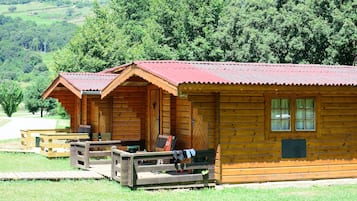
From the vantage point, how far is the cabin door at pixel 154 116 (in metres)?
16.1

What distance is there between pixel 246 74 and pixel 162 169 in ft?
10.2

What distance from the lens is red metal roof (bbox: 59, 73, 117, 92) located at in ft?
65.4

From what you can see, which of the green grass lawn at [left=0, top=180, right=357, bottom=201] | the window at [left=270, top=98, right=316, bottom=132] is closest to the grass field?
the green grass lawn at [left=0, top=180, right=357, bottom=201]

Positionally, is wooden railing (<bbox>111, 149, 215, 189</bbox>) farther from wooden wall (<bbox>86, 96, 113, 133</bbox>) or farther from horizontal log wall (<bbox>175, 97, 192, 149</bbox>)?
wooden wall (<bbox>86, 96, 113, 133</bbox>)

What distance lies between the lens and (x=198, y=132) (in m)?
13.5

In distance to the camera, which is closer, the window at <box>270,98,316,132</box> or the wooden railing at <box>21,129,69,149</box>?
the window at <box>270,98,316,132</box>

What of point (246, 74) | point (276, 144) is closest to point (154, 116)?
point (246, 74)

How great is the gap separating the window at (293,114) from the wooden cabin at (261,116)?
0.07 feet

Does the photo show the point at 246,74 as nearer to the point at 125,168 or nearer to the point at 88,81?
the point at 125,168

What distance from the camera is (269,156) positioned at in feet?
43.3

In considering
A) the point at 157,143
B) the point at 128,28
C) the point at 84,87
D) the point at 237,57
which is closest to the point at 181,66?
the point at 157,143

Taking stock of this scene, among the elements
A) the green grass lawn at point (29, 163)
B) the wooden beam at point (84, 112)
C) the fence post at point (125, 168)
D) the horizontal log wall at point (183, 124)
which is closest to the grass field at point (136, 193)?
the fence post at point (125, 168)

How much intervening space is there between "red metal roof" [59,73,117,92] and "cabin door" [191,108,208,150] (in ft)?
22.0

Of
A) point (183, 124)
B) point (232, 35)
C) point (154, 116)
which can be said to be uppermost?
point (232, 35)
